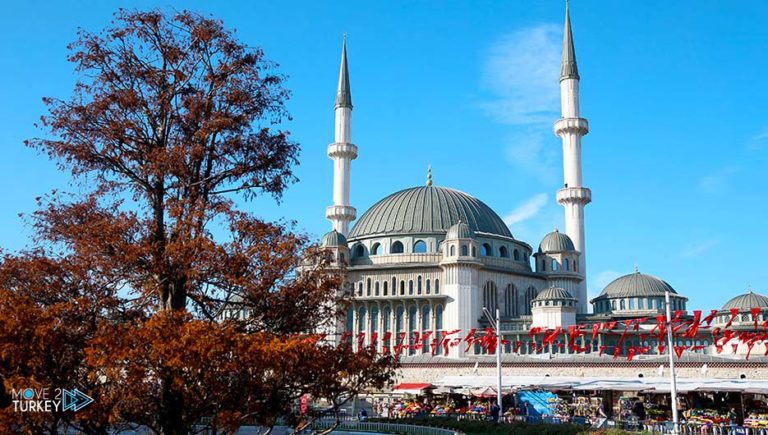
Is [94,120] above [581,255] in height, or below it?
below

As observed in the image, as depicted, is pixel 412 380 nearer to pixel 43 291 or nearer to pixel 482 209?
pixel 482 209

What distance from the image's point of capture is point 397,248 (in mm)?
68812

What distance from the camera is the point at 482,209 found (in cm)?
7494

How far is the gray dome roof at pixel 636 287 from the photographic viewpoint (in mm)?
69312

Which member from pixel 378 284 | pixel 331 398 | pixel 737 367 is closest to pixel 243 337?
pixel 331 398

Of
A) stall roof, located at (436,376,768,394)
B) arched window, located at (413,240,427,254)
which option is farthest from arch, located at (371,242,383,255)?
stall roof, located at (436,376,768,394)

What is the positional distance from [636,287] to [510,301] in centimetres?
1233

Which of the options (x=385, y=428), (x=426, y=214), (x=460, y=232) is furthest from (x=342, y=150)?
(x=385, y=428)

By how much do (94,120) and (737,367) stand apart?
130 feet

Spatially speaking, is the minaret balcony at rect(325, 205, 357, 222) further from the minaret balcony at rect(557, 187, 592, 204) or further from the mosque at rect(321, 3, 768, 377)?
the minaret balcony at rect(557, 187, 592, 204)

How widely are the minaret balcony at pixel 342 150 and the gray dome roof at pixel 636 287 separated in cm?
2722

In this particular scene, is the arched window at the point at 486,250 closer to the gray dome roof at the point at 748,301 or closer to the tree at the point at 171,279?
the gray dome roof at the point at 748,301

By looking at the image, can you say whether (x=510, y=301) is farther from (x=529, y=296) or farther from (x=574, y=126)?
(x=574, y=126)

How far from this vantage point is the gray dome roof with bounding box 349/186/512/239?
69812 millimetres
